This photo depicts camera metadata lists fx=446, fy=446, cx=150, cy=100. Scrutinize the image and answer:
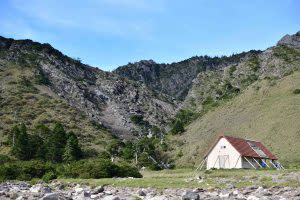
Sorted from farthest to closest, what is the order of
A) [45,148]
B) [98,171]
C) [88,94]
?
[88,94] → [45,148] → [98,171]

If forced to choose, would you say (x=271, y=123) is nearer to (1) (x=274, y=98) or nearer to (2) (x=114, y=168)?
(1) (x=274, y=98)

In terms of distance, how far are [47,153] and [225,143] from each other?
43.0 m

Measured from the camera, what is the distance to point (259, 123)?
97.7m

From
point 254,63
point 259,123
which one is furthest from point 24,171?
point 254,63

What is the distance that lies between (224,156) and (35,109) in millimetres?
86827

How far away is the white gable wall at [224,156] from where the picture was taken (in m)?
63.0

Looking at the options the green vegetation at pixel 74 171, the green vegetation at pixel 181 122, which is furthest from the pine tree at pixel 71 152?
the green vegetation at pixel 181 122

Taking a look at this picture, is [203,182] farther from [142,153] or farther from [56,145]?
[142,153]

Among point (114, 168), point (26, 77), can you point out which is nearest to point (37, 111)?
point (26, 77)

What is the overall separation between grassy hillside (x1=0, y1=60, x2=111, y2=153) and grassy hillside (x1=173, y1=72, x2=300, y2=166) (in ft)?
92.6

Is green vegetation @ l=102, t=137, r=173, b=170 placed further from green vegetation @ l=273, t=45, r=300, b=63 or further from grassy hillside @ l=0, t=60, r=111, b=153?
green vegetation @ l=273, t=45, r=300, b=63

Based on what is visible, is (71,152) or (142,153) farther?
(142,153)

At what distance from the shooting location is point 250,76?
575ft

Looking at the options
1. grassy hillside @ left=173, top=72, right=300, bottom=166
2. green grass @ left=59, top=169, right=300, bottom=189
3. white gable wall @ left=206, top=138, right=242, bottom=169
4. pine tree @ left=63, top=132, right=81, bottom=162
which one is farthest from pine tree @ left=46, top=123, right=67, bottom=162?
green grass @ left=59, top=169, right=300, bottom=189
